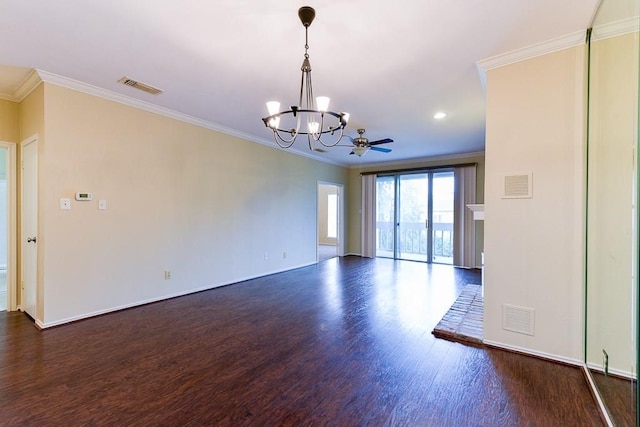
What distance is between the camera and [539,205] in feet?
8.29

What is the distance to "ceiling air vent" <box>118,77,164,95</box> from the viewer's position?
3189 millimetres

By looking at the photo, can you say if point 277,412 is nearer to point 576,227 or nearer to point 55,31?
point 576,227

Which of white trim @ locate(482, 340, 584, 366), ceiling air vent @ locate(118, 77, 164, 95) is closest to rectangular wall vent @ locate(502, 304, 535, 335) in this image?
white trim @ locate(482, 340, 584, 366)

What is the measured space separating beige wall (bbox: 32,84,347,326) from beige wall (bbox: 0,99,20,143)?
996 millimetres

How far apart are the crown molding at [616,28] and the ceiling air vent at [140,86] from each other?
4.04 m

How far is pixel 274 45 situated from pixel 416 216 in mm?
6089

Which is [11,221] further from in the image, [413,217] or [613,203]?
[413,217]

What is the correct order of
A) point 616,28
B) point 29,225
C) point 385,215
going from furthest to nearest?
point 385,215
point 29,225
point 616,28

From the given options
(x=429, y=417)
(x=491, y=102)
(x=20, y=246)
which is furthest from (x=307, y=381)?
(x=20, y=246)

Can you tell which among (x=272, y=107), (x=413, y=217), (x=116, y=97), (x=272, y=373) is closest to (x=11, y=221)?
(x=116, y=97)

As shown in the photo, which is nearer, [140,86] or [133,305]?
[140,86]

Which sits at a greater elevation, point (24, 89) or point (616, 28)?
point (24, 89)

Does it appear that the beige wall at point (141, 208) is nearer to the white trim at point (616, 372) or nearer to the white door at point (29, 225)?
the white door at point (29, 225)

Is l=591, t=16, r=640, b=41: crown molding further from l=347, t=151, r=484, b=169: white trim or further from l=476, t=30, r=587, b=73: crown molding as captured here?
l=347, t=151, r=484, b=169: white trim
